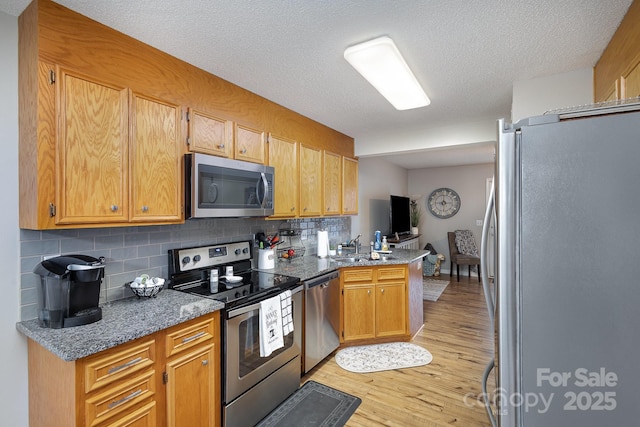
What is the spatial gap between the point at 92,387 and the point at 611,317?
6.19ft

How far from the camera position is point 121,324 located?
4.89ft

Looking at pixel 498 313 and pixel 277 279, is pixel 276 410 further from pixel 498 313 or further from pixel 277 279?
pixel 498 313

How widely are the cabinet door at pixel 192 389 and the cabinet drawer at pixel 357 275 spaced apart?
5.21 ft

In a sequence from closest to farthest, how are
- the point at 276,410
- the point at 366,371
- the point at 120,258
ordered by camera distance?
the point at 120,258 → the point at 276,410 → the point at 366,371

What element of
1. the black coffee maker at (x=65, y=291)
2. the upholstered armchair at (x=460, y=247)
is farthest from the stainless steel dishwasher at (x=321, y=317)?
the upholstered armchair at (x=460, y=247)

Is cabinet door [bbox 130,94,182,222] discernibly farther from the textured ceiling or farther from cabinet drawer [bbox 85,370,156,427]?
cabinet drawer [bbox 85,370,156,427]

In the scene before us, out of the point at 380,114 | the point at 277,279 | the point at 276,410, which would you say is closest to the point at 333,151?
the point at 380,114

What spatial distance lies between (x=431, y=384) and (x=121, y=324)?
233cm

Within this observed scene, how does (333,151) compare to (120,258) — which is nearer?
(120,258)

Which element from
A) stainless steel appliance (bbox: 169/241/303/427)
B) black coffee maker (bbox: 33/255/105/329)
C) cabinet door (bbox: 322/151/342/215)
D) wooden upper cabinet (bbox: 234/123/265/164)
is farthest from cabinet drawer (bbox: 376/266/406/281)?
black coffee maker (bbox: 33/255/105/329)

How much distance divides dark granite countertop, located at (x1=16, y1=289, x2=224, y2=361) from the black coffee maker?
0.04 m

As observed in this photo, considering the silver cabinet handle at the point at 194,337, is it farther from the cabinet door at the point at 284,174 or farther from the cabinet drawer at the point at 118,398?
the cabinet door at the point at 284,174

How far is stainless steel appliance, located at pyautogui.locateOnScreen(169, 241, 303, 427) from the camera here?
1866 mm

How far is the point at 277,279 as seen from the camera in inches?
94.4
